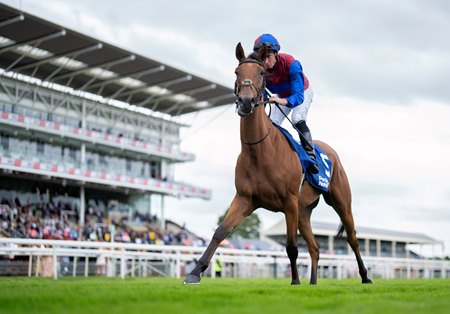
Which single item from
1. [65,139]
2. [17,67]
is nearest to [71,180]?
[65,139]

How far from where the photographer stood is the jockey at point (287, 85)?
715 cm

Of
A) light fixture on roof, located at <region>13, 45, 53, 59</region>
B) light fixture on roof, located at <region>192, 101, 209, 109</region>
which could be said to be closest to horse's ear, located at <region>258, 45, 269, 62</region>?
light fixture on roof, located at <region>13, 45, 53, 59</region>

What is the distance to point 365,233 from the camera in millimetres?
55375

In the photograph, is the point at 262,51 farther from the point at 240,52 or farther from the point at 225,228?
the point at 225,228

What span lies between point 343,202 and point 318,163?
113 cm

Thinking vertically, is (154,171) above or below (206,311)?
above

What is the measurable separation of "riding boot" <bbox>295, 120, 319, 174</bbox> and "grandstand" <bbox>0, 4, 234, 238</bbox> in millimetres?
26890

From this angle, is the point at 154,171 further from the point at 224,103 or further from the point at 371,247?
the point at 371,247

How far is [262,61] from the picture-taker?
678cm

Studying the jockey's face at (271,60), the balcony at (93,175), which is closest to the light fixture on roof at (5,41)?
the balcony at (93,175)

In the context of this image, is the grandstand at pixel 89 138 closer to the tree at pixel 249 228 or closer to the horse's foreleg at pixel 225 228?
the tree at pixel 249 228

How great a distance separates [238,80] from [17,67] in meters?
35.2

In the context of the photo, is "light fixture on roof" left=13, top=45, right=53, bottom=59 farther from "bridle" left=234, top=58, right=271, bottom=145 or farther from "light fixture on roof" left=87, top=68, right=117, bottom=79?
"bridle" left=234, top=58, right=271, bottom=145

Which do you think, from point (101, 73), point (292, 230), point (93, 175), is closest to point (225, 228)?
point (292, 230)
